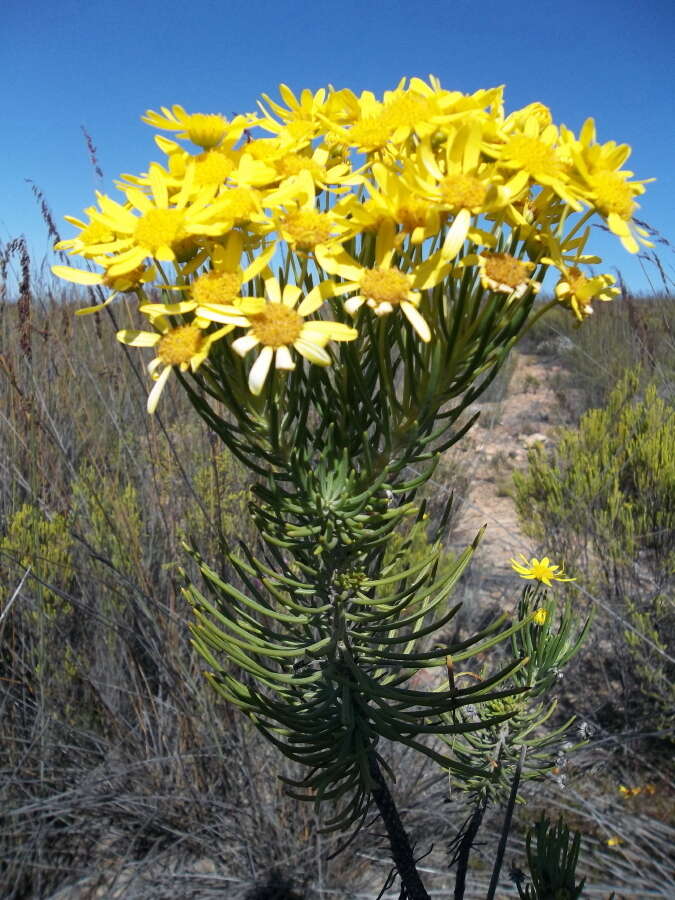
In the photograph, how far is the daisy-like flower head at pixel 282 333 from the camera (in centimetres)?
53

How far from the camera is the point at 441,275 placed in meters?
0.53

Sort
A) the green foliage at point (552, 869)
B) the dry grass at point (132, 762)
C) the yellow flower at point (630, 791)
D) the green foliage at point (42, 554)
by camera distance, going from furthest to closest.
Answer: the yellow flower at point (630, 791) < the green foliage at point (42, 554) < the dry grass at point (132, 762) < the green foliage at point (552, 869)

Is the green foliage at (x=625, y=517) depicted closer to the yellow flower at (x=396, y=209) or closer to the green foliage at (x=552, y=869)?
the green foliage at (x=552, y=869)

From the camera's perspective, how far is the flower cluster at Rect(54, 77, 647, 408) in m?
0.54

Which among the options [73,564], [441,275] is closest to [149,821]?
[73,564]

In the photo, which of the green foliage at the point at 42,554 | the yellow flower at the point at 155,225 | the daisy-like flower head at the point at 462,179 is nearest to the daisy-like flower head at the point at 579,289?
the daisy-like flower head at the point at 462,179

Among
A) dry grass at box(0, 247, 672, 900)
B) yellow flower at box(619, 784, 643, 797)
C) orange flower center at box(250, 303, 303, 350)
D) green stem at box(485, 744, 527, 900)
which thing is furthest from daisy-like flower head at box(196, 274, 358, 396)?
yellow flower at box(619, 784, 643, 797)

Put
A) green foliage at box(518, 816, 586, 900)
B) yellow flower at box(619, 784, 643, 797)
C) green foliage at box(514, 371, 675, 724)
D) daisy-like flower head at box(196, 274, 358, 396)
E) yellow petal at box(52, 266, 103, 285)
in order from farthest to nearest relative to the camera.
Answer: green foliage at box(514, 371, 675, 724), yellow flower at box(619, 784, 643, 797), green foliage at box(518, 816, 586, 900), yellow petal at box(52, 266, 103, 285), daisy-like flower head at box(196, 274, 358, 396)

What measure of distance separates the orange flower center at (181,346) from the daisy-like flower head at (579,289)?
1.22 feet

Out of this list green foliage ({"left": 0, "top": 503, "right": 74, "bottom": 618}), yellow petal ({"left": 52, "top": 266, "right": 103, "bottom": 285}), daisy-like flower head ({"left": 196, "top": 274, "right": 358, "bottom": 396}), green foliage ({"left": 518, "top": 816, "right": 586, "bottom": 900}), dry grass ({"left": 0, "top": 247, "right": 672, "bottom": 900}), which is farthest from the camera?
green foliage ({"left": 0, "top": 503, "right": 74, "bottom": 618})

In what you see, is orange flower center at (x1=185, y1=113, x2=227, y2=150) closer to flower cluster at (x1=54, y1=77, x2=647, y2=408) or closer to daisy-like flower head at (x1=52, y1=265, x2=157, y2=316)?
flower cluster at (x1=54, y1=77, x2=647, y2=408)

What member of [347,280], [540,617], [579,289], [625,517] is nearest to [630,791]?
[625,517]

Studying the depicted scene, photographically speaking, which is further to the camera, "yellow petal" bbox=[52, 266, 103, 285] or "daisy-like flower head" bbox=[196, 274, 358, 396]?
"yellow petal" bbox=[52, 266, 103, 285]

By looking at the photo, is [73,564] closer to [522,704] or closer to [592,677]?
[522,704]
